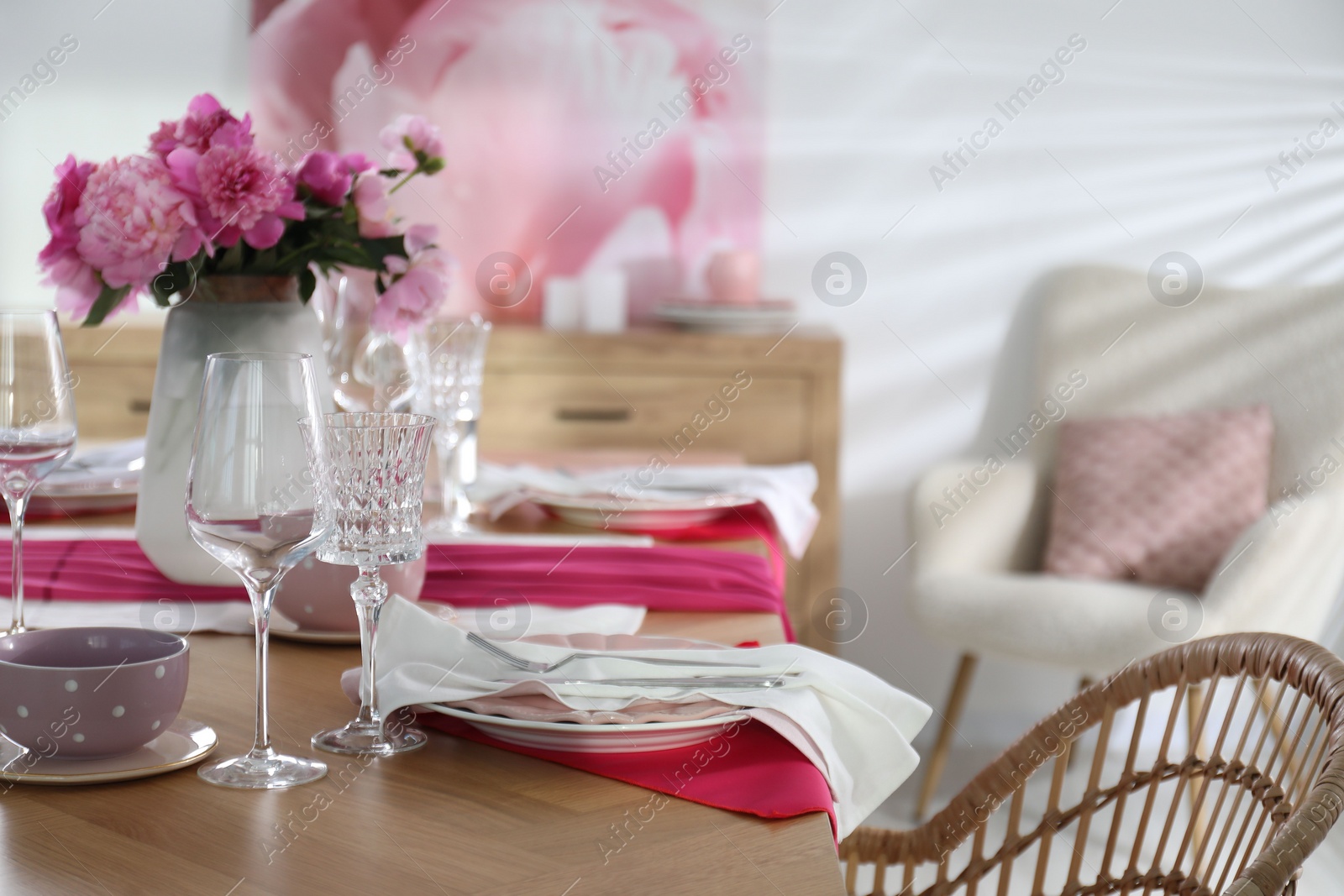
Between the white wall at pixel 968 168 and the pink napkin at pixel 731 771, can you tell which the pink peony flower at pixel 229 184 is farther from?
the white wall at pixel 968 168

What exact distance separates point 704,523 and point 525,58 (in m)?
1.88

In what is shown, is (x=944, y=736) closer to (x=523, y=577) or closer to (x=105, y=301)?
(x=523, y=577)

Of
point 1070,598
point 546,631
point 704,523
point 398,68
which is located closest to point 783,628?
point 546,631

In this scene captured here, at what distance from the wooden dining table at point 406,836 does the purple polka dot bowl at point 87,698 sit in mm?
27

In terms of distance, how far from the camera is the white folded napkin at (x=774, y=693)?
0.75 metres

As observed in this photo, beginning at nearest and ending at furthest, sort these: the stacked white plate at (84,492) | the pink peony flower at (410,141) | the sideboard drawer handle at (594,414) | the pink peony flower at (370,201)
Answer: the pink peony flower at (370,201) < the pink peony flower at (410,141) < the stacked white plate at (84,492) < the sideboard drawer handle at (594,414)

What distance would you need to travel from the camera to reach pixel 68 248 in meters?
1.01

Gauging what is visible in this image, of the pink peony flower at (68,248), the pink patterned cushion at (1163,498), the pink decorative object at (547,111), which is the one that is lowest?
the pink patterned cushion at (1163,498)

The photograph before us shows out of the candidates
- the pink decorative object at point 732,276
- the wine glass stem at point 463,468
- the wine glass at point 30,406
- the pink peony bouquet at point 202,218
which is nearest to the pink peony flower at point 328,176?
the pink peony bouquet at point 202,218

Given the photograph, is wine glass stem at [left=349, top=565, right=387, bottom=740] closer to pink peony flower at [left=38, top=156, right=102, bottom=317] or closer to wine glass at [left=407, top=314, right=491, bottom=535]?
pink peony flower at [left=38, top=156, right=102, bottom=317]

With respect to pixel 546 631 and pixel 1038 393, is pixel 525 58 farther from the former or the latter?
pixel 546 631

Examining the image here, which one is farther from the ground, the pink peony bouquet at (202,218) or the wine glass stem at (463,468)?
the pink peony bouquet at (202,218)

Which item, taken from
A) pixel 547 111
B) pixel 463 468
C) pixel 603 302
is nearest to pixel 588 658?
pixel 463 468

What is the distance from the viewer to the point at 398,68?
2.94 meters
